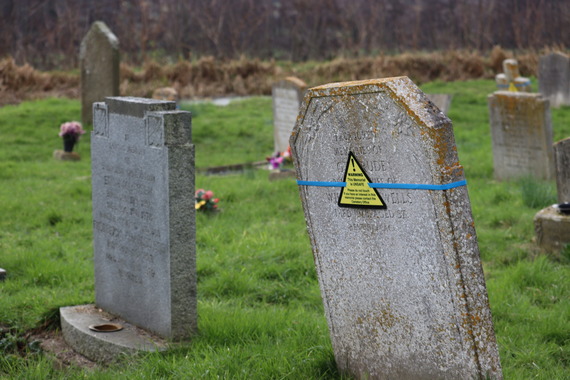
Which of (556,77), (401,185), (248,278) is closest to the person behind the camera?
(401,185)

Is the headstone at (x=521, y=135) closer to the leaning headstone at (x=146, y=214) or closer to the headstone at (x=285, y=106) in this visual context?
the headstone at (x=285, y=106)

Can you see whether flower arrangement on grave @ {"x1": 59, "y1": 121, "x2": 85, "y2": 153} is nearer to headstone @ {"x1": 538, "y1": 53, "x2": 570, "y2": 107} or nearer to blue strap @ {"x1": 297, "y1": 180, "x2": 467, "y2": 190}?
blue strap @ {"x1": 297, "y1": 180, "x2": 467, "y2": 190}

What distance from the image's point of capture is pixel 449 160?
125 inches

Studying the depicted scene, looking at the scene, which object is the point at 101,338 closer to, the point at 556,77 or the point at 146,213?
the point at 146,213

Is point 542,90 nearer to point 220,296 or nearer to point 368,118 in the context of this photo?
point 220,296

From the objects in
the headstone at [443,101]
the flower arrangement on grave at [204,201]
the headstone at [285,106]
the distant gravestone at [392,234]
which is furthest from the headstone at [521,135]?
the distant gravestone at [392,234]

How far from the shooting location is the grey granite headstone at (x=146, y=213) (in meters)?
4.50

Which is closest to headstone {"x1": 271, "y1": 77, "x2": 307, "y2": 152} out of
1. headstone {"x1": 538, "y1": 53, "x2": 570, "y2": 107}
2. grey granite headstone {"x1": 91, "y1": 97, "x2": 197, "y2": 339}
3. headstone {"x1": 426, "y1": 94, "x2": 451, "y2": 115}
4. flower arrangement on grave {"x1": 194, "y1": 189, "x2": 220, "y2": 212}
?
headstone {"x1": 426, "y1": 94, "x2": 451, "y2": 115}

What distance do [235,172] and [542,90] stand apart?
8.75 m

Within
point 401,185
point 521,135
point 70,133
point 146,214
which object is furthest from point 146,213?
point 70,133

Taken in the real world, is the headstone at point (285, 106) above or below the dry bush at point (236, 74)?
below

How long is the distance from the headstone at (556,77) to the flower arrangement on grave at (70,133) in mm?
10362

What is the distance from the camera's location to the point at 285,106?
39.5 feet

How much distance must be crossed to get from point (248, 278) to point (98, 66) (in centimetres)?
934
